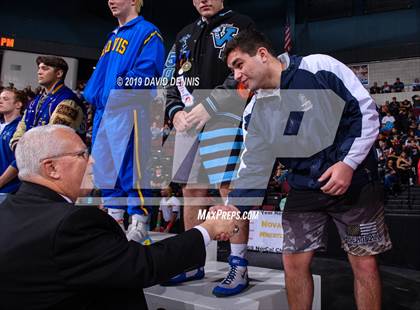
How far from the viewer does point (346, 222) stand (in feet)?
5.04

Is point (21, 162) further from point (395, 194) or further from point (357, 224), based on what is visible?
point (395, 194)

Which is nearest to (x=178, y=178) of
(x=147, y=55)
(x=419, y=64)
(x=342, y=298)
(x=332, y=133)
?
(x=147, y=55)

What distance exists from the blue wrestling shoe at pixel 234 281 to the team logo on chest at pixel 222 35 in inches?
39.1

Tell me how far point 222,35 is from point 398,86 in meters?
9.96

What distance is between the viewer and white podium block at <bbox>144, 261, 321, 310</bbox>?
Result: 1629 millimetres

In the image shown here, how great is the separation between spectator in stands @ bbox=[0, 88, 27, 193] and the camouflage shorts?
228 cm

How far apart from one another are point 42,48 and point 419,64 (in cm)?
955

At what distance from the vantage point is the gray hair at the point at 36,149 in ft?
3.60

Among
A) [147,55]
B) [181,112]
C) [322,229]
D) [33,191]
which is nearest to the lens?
[33,191]

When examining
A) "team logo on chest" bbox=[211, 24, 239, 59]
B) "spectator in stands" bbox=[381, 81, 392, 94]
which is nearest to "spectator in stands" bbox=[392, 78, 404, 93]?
"spectator in stands" bbox=[381, 81, 392, 94]

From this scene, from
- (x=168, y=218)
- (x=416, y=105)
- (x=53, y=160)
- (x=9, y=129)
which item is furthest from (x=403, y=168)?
(x=53, y=160)

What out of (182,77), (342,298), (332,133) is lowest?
(342,298)

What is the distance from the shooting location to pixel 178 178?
1.97 m

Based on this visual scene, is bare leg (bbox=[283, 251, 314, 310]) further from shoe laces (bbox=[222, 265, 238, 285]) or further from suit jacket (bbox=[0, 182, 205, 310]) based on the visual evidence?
suit jacket (bbox=[0, 182, 205, 310])
